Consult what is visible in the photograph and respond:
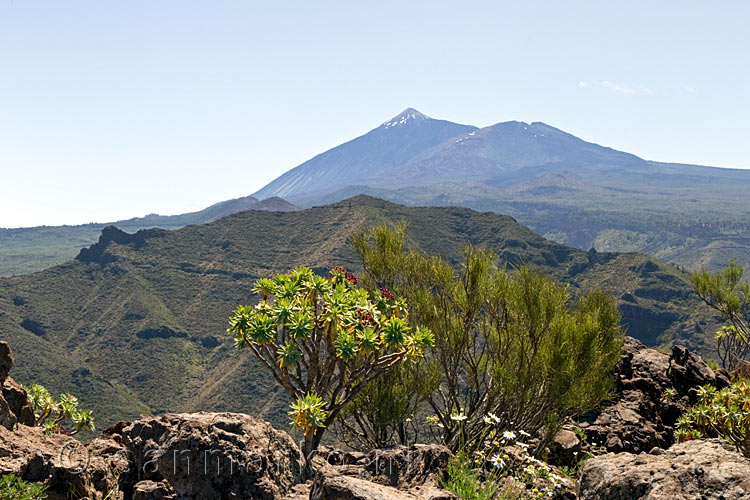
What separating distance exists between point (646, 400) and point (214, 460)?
9.42m

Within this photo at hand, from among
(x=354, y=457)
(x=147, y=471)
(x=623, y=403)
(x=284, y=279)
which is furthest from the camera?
(x=623, y=403)

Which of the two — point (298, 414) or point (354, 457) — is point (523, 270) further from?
point (298, 414)

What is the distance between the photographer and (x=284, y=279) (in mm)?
8305

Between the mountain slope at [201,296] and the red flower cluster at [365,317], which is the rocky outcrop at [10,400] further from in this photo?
the mountain slope at [201,296]

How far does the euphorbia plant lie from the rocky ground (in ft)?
3.07

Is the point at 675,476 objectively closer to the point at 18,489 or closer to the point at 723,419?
the point at 723,419

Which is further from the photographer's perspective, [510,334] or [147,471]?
[510,334]

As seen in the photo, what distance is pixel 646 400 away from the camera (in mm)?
11844

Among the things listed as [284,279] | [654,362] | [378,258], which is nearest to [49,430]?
[284,279]

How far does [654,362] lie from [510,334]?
4487 millimetres

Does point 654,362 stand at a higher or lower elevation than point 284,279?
lower

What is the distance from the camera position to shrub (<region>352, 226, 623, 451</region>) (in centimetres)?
966

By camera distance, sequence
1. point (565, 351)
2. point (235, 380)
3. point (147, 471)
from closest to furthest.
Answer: point (147, 471) → point (565, 351) → point (235, 380)

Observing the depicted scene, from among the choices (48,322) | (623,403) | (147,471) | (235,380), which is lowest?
(235,380)
